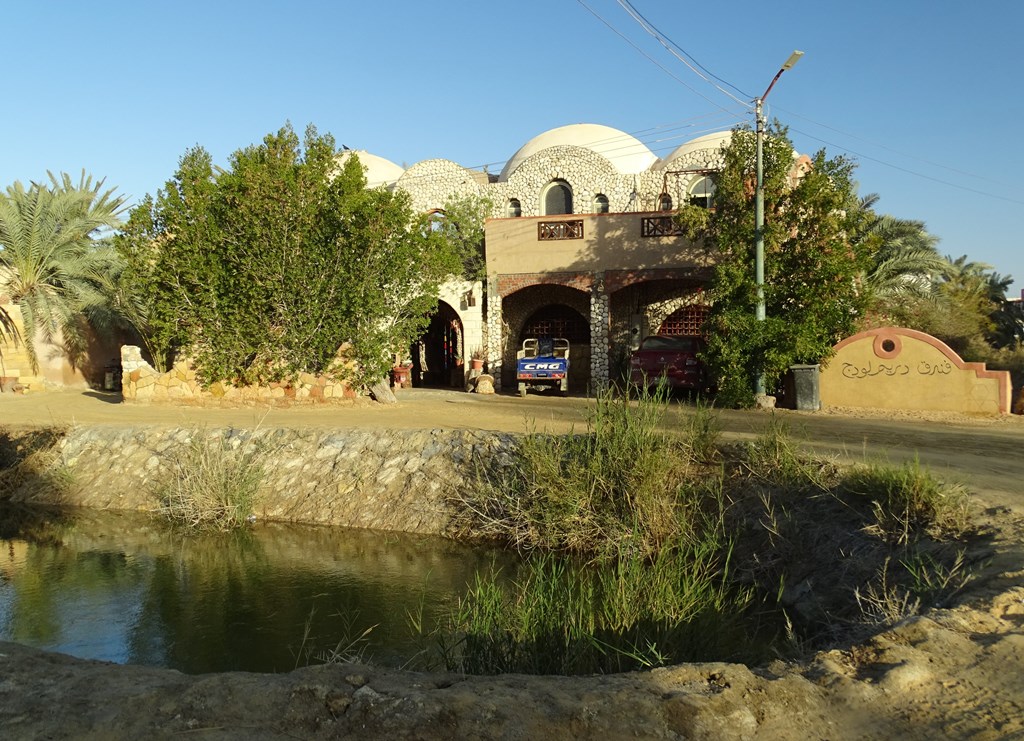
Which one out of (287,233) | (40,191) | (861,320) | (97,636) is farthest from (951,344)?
(40,191)

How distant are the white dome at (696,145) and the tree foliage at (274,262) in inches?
480

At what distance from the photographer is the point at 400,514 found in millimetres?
11547

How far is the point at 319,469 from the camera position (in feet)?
42.0

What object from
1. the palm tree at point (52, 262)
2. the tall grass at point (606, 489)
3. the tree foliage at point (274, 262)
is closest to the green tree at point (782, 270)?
the tree foliage at point (274, 262)

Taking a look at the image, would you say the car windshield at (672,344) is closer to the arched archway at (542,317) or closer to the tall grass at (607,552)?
the arched archway at (542,317)

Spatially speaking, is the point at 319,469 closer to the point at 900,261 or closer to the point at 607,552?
the point at 607,552

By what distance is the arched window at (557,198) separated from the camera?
26969 millimetres

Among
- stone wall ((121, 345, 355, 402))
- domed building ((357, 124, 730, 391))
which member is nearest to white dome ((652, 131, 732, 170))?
domed building ((357, 124, 730, 391))

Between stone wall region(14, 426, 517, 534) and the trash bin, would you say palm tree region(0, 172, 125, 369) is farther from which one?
the trash bin

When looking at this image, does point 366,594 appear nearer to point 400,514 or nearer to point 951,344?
point 400,514

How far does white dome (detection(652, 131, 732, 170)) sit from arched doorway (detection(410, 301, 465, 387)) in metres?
8.59

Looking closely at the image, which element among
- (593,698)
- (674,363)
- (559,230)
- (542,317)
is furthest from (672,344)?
(593,698)

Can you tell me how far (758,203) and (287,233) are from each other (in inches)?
392

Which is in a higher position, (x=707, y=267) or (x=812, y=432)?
(x=707, y=267)
